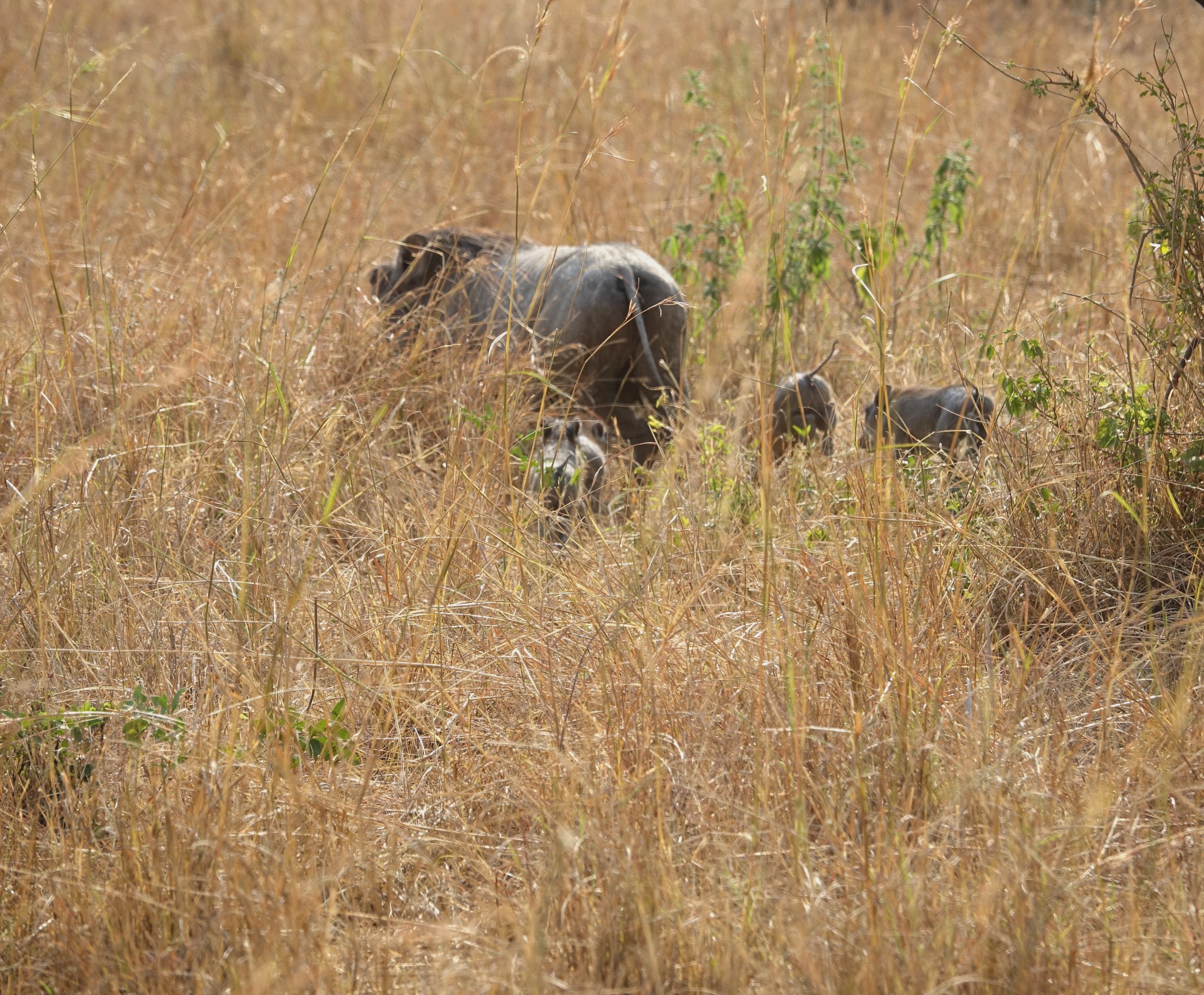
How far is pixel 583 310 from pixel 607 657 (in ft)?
6.26

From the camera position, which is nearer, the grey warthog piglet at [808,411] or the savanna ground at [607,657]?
the savanna ground at [607,657]

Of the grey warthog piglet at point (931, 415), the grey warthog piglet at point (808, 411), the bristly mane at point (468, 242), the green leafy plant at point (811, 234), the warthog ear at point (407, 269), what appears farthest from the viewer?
the warthog ear at point (407, 269)

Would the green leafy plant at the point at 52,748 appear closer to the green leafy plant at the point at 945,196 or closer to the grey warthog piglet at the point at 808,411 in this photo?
the grey warthog piglet at the point at 808,411

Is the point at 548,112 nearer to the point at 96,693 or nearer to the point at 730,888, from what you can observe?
the point at 96,693

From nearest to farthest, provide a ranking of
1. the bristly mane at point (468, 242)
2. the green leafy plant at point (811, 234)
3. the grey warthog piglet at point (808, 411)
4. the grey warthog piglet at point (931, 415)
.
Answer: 1. the grey warthog piglet at point (931, 415)
2. the grey warthog piglet at point (808, 411)
3. the green leafy plant at point (811, 234)
4. the bristly mane at point (468, 242)

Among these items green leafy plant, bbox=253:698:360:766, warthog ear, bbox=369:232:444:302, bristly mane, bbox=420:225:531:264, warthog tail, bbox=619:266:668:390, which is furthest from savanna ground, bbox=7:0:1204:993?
bristly mane, bbox=420:225:531:264

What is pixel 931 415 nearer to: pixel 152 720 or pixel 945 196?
pixel 945 196

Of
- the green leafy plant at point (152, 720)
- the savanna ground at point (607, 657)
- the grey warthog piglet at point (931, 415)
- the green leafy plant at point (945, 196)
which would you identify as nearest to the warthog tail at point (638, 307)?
the savanna ground at point (607, 657)

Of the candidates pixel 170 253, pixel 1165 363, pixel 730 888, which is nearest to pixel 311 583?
pixel 730 888

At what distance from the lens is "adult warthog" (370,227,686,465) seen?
3674 millimetres

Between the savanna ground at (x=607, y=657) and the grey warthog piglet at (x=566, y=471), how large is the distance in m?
0.11

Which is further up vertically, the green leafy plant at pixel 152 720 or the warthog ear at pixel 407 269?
the warthog ear at pixel 407 269

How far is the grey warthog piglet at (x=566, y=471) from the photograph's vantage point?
2822 mm

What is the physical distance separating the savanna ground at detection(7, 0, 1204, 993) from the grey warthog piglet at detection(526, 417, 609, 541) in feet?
0.35
